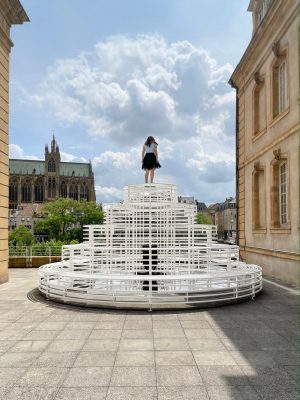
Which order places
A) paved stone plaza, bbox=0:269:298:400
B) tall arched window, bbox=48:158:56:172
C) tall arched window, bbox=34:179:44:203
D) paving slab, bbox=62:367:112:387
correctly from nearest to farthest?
paved stone plaza, bbox=0:269:298:400 → paving slab, bbox=62:367:112:387 → tall arched window, bbox=34:179:44:203 → tall arched window, bbox=48:158:56:172

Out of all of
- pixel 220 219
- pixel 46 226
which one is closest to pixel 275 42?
pixel 46 226

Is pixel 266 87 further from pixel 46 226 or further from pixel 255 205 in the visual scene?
pixel 46 226

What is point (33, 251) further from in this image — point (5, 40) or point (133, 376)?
point (133, 376)

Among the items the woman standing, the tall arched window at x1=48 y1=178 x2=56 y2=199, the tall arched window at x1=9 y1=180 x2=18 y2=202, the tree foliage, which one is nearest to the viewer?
the woman standing

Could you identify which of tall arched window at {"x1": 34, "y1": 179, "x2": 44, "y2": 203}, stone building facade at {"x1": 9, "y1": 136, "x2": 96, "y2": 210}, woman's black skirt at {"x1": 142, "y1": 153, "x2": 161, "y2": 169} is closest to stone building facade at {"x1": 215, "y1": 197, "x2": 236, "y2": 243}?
stone building facade at {"x1": 9, "y1": 136, "x2": 96, "y2": 210}

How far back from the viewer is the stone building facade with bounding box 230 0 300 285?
1459cm

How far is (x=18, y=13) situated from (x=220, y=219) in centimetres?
11355

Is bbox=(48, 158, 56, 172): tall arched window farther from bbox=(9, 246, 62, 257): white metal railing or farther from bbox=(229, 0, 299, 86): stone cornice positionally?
bbox=(229, 0, 299, 86): stone cornice

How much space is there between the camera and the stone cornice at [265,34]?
15052 millimetres

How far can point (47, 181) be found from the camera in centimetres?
12731

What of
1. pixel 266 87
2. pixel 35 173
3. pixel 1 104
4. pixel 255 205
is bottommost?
pixel 255 205

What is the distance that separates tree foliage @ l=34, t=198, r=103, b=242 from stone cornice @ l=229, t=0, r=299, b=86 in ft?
171

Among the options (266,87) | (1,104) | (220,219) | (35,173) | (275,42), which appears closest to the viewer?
(1,104)

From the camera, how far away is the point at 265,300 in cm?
1123
